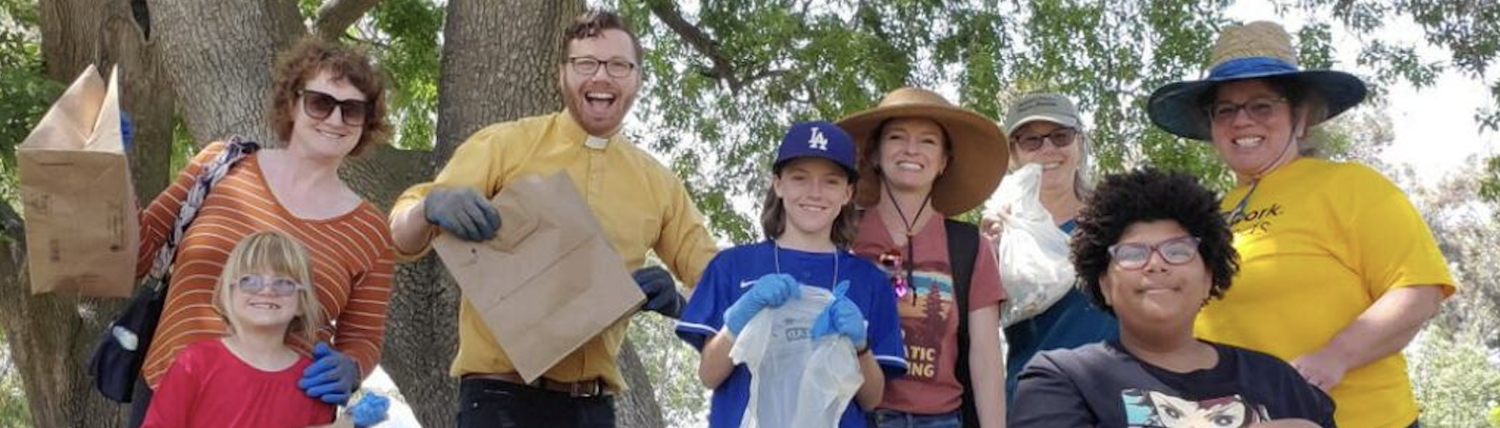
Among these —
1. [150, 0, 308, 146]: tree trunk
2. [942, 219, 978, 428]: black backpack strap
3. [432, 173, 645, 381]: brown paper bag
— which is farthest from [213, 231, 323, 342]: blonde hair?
[150, 0, 308, 146]: tree trunk

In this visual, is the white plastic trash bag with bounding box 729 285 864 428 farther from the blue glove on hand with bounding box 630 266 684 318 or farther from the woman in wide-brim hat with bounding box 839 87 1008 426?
the blue glove on hand with bounding box 630 266 684 318

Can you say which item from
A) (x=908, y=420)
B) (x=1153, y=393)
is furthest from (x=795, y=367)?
(x=1153, y=393)

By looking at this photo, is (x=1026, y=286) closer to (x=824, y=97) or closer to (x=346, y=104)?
(x=346, y=104)

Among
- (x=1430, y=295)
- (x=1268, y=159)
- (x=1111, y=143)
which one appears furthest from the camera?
(x=1111, y=143)

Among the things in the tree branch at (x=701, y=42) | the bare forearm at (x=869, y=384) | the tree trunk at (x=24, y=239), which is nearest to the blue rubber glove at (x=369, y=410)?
the bare forearm at (x=869, y=384)

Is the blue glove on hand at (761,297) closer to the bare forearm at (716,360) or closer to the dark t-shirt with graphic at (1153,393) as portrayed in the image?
the bare forearm at (716,360)

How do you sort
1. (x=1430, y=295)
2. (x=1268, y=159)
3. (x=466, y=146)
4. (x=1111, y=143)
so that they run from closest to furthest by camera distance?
(x=1430, y=295)
(x=1268, y=159)
(x=466, y=146)
(x=1111, y=143)

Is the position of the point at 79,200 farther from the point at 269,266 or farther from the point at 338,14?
the point at 338,14

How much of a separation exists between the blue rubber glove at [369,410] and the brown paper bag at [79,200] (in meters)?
0.60

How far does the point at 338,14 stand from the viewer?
32.7 ft

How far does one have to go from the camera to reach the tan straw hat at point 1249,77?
4.24 meters

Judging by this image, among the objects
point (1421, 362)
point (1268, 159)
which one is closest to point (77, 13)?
point (1268, 159)

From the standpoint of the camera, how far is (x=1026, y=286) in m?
4.49

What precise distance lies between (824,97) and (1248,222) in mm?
5855
